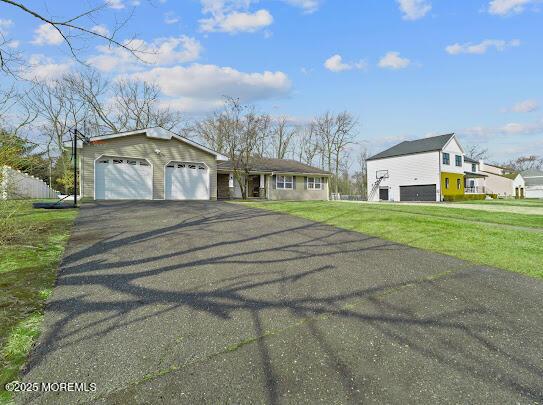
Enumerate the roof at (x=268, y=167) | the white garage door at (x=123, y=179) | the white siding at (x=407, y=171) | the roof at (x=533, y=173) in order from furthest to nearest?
the roof at (x=533, y=173) → the white siding at (x=407, y=171) → the roof at (x=268, y=167) → the white garage door at (x=123, y=179)

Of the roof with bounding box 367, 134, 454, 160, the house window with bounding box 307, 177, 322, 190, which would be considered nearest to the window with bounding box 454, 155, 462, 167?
the roof with bounding box 367, 134, 454, 160

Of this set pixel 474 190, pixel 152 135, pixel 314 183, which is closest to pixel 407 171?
pixel 474 190

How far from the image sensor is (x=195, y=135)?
111 feet

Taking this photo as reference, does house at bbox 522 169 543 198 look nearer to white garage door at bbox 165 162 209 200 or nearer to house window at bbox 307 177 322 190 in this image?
house window at bbox 307 177 322 190

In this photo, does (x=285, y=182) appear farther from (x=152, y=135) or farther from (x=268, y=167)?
(x=152, y=135)

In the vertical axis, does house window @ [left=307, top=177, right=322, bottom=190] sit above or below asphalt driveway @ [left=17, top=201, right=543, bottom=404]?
above

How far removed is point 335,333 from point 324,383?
717 millimetres

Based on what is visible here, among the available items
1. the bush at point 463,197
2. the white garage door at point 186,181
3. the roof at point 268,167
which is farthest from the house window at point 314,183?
the bush at point 463,197

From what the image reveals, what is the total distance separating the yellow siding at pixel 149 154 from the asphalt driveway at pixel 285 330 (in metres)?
11.6

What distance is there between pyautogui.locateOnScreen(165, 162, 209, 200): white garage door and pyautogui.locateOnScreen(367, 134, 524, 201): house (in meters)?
26.2

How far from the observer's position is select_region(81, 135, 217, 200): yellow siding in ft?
49.3

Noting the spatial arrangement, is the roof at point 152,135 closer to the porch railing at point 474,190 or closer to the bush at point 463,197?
the bush at point 463,197

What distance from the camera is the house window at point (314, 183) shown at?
28.7 metres

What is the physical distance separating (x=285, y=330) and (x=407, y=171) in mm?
36567
